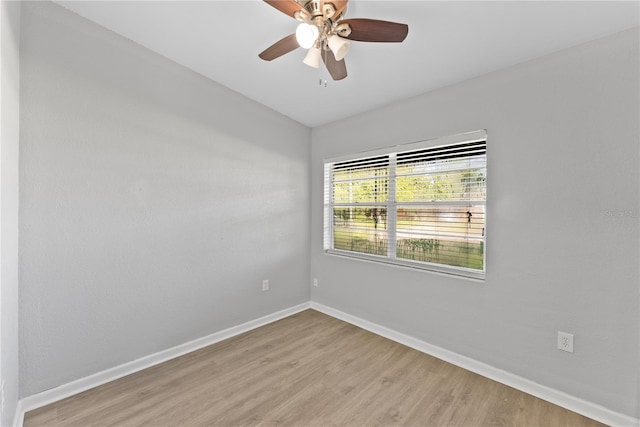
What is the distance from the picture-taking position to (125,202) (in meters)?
2.23

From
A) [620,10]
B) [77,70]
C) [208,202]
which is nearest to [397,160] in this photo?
[620,10]

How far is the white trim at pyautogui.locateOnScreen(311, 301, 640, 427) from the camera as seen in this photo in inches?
68.1

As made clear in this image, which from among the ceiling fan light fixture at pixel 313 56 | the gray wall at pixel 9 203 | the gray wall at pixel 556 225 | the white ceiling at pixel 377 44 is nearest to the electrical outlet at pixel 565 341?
the gray wall at pixel 556 225

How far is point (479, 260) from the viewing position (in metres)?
2.33

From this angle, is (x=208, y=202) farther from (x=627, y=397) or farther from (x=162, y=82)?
(x=627, y=397)

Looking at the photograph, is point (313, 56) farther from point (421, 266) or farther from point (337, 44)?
point (421, 266)

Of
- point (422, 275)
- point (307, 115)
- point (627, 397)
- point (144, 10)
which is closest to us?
point (627, 397)

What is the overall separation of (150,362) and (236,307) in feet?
2.75

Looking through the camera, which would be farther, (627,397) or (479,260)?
(479,260)

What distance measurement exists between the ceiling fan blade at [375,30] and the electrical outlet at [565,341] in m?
2.15

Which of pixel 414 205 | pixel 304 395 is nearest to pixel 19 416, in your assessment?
pixel 304 395

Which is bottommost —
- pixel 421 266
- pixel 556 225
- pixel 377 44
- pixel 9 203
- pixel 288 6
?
pixel 421 266

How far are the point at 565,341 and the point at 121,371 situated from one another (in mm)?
3238

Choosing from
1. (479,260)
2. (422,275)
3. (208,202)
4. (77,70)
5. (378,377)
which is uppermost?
(77,70)
